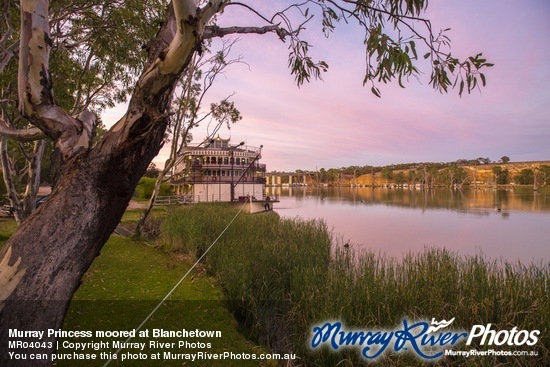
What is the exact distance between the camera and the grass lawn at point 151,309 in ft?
12.7

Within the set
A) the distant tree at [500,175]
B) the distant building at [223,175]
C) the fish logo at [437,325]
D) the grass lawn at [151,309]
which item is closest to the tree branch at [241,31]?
the grass lawn at [151,309]

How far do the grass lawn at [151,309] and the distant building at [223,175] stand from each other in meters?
19.4

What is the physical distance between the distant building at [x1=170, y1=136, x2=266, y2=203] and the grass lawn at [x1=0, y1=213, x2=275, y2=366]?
19.4 m

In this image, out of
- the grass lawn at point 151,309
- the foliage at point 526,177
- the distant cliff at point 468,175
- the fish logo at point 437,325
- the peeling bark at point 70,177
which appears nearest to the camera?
the peeling bark at point 70,177

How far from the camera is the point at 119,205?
2316mm

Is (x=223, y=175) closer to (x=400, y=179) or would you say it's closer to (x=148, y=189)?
(x=148, y=189)

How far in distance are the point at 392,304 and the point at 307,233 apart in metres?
5.95

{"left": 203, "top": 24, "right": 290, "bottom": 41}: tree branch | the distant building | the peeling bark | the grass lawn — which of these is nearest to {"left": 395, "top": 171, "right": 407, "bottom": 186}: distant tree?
the distant building

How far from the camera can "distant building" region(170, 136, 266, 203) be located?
90.3 feet

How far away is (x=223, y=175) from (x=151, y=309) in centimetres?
2419

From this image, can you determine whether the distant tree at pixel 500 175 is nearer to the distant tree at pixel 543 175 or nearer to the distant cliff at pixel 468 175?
the distant cliff at pixel 468 175

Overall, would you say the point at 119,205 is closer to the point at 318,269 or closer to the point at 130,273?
the point at 318,269

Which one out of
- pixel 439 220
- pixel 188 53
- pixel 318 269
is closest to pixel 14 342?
pixel 188 53

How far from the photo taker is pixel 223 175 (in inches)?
1139
